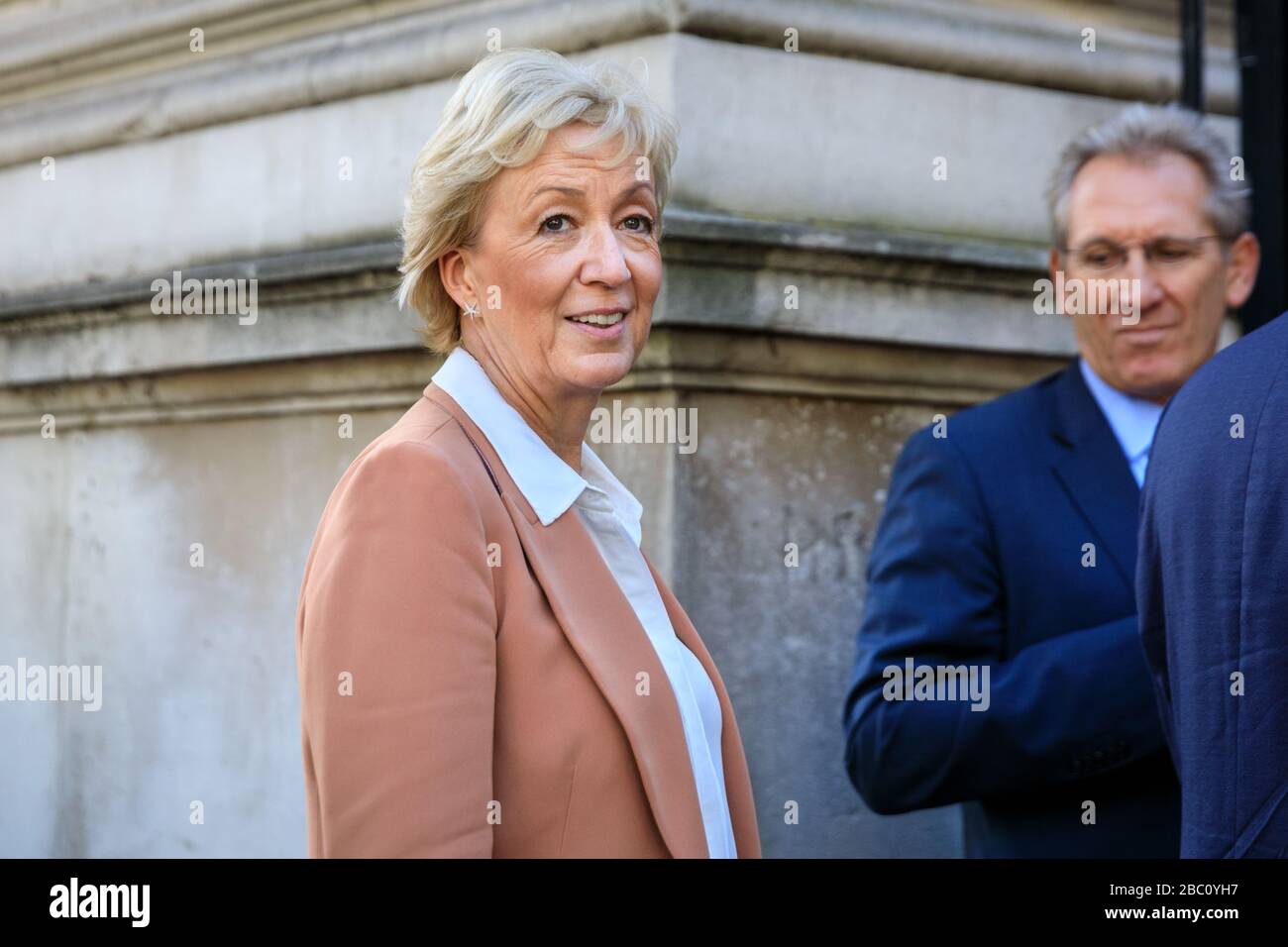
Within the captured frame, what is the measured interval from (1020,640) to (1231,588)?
119 centimetres

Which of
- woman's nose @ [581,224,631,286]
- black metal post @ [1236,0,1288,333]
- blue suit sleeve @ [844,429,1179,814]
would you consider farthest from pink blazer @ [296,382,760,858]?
black metal post @ [1236,0,1288,333]

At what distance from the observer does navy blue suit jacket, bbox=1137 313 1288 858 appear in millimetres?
1954

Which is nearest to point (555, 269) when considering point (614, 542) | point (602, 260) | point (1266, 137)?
point (602, 260)

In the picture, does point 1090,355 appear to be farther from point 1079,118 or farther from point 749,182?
point 1079,118

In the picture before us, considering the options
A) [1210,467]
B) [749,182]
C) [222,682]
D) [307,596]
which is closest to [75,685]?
[222,682]

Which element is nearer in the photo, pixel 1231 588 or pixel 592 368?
pixel 1231 588

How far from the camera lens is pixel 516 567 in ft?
7.32

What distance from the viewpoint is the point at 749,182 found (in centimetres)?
411

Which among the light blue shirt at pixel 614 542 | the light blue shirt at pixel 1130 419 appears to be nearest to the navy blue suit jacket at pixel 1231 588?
the light blue shirt at pixel 614 542

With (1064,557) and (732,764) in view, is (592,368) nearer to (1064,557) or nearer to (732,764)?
(732,764)

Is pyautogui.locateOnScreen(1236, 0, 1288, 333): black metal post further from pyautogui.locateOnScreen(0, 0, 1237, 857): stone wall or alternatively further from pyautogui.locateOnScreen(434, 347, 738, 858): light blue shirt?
pyautogui.locateOnScreen(434, 347, 738, 858): light blue shirt

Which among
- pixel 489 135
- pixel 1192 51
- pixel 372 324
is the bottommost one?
pixel 489 135
